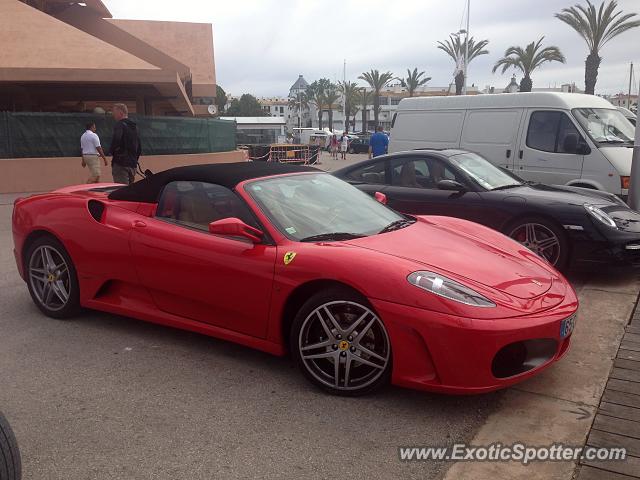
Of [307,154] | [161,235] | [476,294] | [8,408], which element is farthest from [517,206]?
[307,154]

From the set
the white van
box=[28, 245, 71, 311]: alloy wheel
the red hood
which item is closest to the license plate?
the red hood

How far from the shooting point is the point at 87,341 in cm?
426

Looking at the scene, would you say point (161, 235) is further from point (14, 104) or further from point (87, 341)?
point (14, 104)

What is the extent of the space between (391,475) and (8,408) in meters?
2.16

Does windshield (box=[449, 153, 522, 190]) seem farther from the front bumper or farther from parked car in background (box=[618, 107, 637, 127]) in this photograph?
parked car in background (box=[618, 107, 637, 127])

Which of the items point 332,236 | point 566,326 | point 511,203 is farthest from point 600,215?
point 332,236

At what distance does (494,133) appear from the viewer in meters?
9.16

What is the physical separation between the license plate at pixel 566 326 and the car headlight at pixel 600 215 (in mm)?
2563

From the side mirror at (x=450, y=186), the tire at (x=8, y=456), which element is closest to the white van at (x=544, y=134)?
the side mirror at (x=450, y=186)

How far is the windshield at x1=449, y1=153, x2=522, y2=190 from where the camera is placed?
21.2ft

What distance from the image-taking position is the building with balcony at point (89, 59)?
15.2 metres

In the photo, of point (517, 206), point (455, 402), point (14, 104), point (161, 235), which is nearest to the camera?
point (455, 402)

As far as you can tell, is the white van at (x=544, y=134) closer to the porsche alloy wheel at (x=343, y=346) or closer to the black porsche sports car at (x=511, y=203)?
the black porsche sports car at (x=511, y=203)

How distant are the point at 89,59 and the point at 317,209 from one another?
45.9ft
